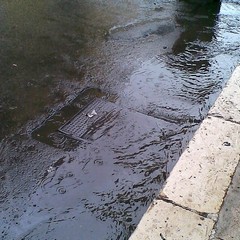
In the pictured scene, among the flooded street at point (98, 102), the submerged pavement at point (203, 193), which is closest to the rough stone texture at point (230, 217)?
the submerged pavement at point (203, 193)

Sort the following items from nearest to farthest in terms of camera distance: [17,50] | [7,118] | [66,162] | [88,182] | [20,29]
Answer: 1. [88,182]
2. [66,162]
3. [7,118]
4. [17,50]
5. [20,29]

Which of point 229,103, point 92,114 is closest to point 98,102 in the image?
point 92,114

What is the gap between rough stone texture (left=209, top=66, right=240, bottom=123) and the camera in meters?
3.48

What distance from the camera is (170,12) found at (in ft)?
20.2

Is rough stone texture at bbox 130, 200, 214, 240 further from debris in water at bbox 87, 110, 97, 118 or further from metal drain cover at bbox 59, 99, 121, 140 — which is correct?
debris in water at bbox 87, 110, 97, 118

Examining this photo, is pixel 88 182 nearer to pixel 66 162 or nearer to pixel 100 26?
pixel 66 162

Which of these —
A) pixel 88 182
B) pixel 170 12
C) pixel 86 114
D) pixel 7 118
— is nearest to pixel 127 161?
pixel 88 182

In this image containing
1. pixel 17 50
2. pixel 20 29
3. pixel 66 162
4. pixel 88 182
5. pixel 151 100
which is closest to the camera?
pixel 88 182

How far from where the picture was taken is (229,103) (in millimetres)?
3633

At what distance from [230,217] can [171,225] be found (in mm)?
424

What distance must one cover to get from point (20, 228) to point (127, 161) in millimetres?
1046

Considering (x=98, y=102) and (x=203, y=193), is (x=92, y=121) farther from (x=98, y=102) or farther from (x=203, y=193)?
(x=203, y=193)

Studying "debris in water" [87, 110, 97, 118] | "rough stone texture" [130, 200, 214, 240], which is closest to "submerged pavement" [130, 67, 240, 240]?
"rough stone texture" [130, 200, 214, 240]

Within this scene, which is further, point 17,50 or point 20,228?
point 17,50
